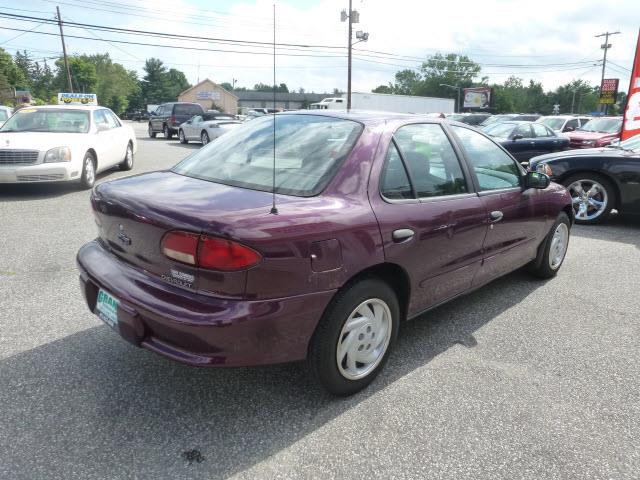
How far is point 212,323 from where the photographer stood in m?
2.09

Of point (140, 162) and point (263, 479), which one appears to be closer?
point (263, 479)

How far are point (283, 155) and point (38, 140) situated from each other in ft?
21.8

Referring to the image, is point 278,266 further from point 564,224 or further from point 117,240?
point 564,224

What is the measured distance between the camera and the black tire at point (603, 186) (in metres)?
6.94

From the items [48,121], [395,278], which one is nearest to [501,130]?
[48,121]

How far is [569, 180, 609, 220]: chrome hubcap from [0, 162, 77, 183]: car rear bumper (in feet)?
25.4

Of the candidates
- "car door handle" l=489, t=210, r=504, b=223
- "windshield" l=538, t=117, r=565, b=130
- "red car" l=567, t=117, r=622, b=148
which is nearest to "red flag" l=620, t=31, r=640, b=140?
"red car" l=567, t=117, r=622, b=148

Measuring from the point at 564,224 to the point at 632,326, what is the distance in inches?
50.0

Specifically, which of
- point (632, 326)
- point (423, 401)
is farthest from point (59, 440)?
point (632, 326)

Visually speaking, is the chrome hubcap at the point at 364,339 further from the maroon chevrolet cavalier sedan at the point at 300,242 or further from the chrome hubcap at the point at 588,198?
the chrome hubcap at the point at 588,198

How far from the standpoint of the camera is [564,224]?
4.66 meters

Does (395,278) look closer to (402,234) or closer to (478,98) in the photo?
(402,234)

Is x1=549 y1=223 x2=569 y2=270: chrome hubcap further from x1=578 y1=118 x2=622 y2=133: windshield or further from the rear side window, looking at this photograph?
x1=578 y1=118 x2=622 y2=133: windshield

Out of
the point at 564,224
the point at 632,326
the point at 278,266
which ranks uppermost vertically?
the point at 278,266
